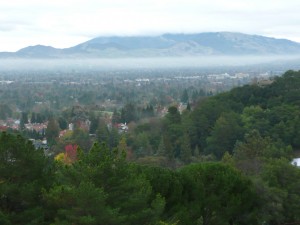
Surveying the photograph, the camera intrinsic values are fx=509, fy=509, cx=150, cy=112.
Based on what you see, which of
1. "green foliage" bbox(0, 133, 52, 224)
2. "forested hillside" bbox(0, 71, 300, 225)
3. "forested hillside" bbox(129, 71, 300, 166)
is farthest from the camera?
"forested hillside" bbox(129, 71, 300, 166)

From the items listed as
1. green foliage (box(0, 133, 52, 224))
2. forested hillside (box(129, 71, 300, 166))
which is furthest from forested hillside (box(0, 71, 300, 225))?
forested hillside (box(129, 71, 300, 166))

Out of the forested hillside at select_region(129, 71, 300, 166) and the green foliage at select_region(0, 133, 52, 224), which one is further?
the forested hillside at select_region(129, 71, 300, 166)

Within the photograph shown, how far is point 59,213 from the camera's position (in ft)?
32.7

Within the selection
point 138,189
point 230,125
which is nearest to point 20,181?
point 138,189

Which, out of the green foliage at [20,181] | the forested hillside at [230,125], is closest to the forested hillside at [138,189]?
the green foliage at [20,181]

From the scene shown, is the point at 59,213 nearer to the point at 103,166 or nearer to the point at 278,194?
the point at 103,166

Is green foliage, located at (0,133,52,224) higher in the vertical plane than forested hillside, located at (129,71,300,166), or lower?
higher

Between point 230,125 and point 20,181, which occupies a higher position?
point 20,181

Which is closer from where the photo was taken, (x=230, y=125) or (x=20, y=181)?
(x=20, y=181)

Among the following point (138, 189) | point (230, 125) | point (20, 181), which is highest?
point (20, 181)

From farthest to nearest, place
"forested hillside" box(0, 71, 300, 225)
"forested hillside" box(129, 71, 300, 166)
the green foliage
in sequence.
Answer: "forested hillside" box(129, 71, 300, 166) → the green foliage → "forested hillside" box(0, 71, 300, 225)

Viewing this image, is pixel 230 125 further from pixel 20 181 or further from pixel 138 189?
pixel 20 181

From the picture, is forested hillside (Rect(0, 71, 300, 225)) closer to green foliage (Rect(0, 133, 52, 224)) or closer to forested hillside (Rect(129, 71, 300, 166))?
green foliage (Rect(0, 133, 52, 224))

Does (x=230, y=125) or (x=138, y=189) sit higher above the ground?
(x=138, y=189)
